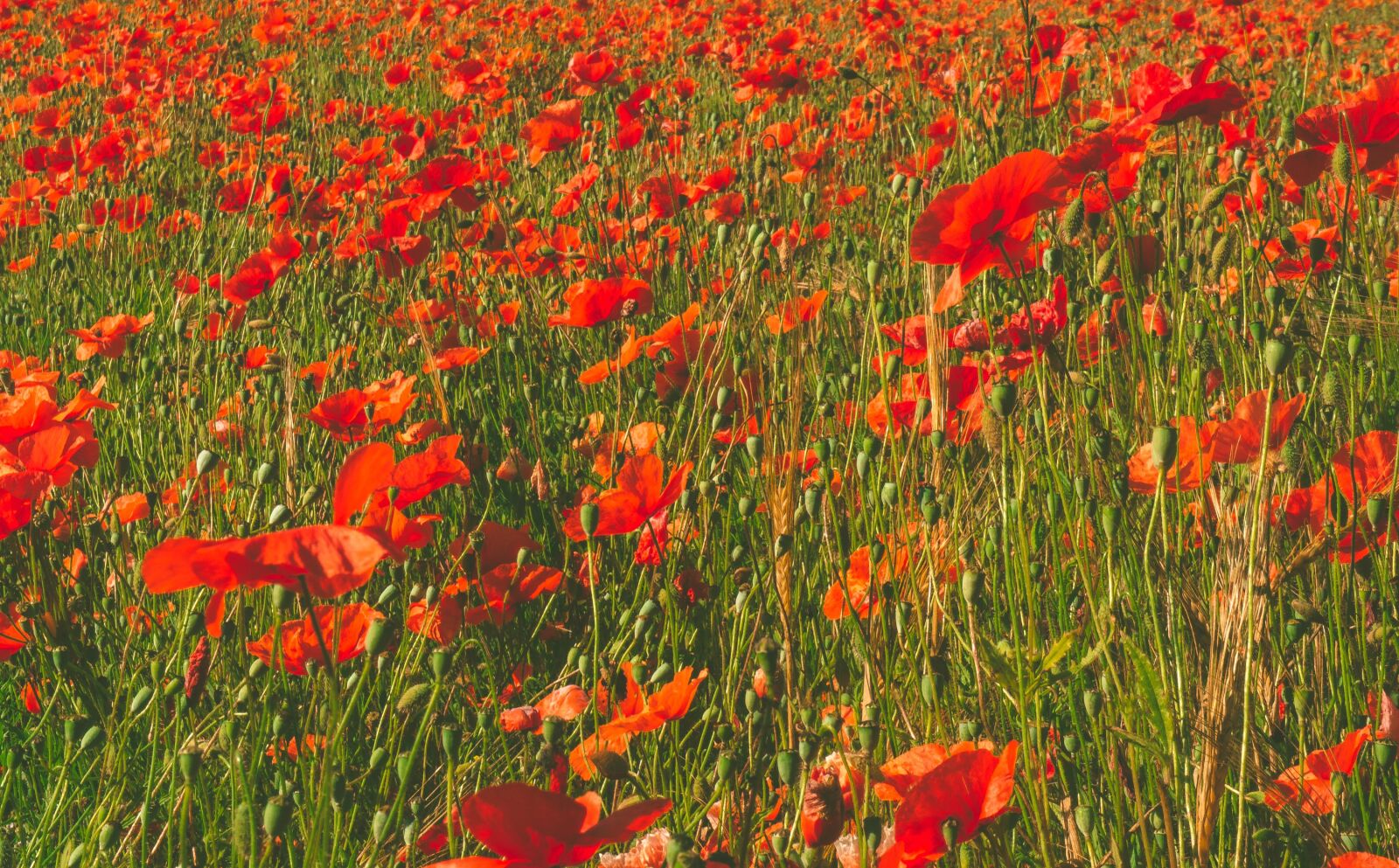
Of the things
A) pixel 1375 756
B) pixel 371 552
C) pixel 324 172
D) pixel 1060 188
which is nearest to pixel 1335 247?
pixel 1060 188

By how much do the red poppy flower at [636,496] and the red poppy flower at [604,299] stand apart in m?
0.73

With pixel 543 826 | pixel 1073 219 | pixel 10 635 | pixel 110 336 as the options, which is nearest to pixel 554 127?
pixel 110 336

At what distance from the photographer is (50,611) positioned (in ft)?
5.19

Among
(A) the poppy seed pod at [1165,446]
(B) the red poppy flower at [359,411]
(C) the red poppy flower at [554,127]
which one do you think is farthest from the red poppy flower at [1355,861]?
(C) the red poppy flower at [554,127]

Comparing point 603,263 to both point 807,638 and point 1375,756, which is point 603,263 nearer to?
point 807,638

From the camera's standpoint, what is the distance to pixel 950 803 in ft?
3.23

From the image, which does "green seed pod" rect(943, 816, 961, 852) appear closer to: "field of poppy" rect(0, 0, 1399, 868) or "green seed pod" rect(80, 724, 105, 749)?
"field of poppy" rect(0, 0, 1399, 868)

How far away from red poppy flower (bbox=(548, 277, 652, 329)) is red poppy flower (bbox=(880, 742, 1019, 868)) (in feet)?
4.48

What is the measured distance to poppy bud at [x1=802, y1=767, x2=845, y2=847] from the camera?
104 cm

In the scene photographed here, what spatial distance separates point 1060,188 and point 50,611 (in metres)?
1.34

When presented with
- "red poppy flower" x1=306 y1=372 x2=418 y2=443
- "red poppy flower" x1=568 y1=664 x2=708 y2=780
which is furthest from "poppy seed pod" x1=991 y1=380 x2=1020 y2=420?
"red poppy flower" x1=306 y1=372 x2=418 y2=443

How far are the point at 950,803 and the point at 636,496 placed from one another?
25.8 inches

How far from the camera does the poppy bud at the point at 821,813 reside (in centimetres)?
104

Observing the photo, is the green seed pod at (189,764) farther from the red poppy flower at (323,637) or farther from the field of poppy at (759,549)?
the red poppy flower at (323,637)
